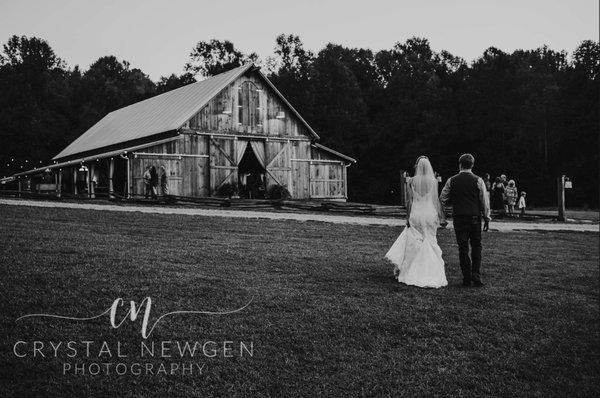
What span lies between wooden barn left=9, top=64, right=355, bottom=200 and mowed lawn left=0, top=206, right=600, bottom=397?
55.5ft

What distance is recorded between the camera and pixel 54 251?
923 cm

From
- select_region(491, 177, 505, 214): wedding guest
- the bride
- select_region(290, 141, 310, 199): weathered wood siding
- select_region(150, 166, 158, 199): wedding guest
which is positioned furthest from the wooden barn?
the bride

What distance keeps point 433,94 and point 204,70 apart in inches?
980

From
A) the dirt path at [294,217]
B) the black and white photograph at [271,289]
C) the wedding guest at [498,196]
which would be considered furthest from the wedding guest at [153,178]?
the wedding guest at [498,196]

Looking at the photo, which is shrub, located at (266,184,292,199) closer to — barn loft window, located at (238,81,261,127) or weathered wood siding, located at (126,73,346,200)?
weathered wood siding, located at (126,73,346,200)

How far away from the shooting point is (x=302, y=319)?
6.84 metres

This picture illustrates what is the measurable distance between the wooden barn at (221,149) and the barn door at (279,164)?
56mm

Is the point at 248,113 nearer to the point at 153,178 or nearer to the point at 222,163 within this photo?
the point at 222,163

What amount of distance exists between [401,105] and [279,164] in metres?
24.4

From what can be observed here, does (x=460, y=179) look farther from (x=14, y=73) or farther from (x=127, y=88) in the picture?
(x=127, y=88)

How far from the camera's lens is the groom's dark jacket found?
900 cm

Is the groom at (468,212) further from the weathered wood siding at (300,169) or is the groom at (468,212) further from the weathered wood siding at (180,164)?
the weathered wood siding at (300,169)

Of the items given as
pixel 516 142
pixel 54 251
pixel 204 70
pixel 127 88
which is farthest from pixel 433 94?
pixel 54 251

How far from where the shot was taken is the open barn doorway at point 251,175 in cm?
Result: 3243
